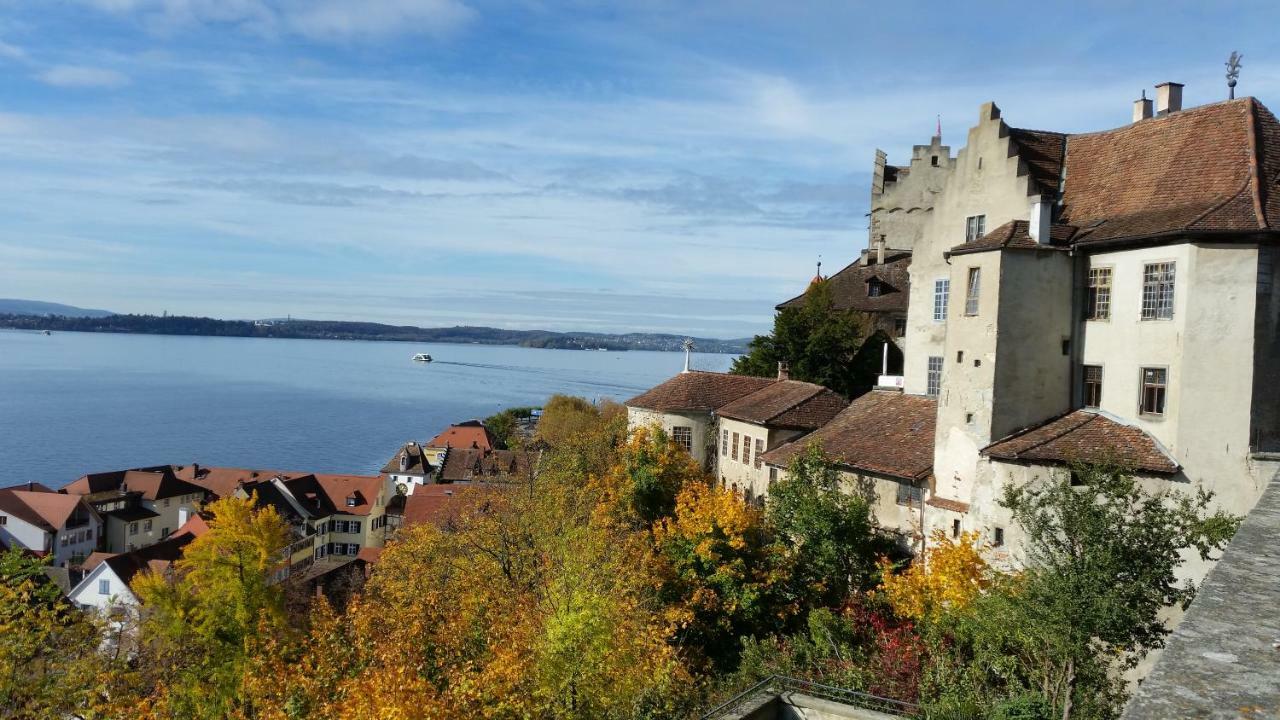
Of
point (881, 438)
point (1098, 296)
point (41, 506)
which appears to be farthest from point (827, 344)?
point (41, 506)

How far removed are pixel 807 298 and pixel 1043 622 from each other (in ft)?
109

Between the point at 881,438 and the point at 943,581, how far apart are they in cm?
971

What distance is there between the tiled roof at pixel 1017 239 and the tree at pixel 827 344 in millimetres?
20444

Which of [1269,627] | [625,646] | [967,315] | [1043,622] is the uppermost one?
[967,315]

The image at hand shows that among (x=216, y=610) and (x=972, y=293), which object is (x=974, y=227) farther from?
(x=216, y=610)

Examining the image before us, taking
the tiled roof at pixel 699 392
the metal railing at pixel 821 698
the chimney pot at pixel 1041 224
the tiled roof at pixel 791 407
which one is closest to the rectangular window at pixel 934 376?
the tiled roof at pixel 791 407

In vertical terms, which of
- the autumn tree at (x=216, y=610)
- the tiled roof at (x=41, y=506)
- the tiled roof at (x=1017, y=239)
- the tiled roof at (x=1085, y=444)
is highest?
the tiled roof at (x=1017, y=239)

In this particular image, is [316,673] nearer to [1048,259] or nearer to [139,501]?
[1048,259]

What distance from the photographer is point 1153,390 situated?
77.9 feet

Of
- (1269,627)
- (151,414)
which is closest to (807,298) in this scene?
(1269,627)

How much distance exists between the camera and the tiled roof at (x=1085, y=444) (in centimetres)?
2249

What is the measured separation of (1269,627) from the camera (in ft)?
16.7

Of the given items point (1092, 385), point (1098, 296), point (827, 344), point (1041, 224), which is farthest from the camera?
point (827, 344)

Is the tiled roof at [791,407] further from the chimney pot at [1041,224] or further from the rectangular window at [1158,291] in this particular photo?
the rectangular window at [1158,291]
